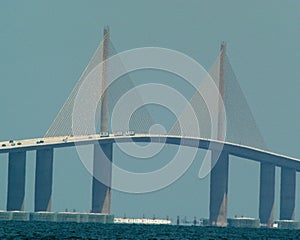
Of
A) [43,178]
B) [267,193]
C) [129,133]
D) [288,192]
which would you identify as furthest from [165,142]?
[288,192]

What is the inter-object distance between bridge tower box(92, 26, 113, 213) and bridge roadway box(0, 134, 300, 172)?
1551 mm

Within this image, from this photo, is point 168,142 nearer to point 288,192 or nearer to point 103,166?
point 103,166

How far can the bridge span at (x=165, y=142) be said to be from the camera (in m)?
159

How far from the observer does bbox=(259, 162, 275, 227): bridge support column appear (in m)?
174

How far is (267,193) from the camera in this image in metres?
175

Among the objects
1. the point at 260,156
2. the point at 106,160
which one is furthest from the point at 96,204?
the point at 260,156

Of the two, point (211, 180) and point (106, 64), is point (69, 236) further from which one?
point (211, 180)

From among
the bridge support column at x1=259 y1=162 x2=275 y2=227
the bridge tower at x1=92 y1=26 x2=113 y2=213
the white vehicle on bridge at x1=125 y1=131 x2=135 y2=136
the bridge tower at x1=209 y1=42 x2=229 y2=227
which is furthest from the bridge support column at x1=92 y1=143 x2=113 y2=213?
the bridge support column at x1=259 y1=162 x2=275 y2=227

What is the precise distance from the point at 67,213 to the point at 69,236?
222 ft

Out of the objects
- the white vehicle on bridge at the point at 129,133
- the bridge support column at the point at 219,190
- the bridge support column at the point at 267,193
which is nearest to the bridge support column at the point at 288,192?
the bridge support column at the point at 267,193

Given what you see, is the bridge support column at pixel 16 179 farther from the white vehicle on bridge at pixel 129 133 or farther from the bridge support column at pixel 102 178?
the white vehicle on bridge at pixel 129 133

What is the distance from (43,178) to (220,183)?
69.6 feet

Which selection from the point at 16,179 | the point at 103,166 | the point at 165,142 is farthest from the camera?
the point at 165,142

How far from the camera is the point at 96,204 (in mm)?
165500
